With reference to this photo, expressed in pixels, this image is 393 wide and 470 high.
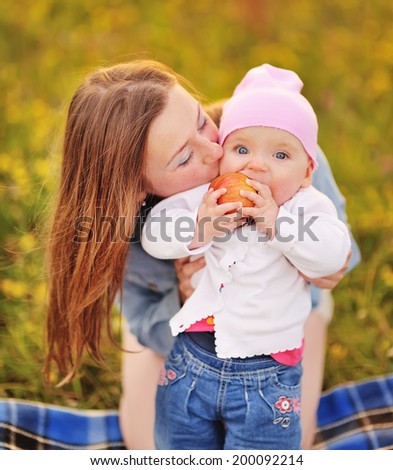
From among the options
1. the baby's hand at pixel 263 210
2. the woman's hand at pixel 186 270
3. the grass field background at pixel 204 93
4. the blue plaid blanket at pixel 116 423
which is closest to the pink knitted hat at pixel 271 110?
the baby's hand at pixel 263 210

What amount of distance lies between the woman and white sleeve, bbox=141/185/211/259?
29 millimetres

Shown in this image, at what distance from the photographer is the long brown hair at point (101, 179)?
61.6 inches

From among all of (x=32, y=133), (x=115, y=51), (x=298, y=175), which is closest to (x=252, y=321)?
(x=298, y=175)

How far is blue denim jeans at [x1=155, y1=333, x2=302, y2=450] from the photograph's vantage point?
5.15ft

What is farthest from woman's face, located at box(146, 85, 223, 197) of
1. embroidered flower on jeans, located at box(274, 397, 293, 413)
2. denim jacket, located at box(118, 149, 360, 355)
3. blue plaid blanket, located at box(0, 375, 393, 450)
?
blue plaid blanket, located at box(0, 375, 393, 450)

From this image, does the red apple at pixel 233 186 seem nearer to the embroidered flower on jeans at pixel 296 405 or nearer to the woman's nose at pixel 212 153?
the woman's nose at pixel 212 153

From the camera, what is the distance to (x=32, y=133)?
3.26 meters

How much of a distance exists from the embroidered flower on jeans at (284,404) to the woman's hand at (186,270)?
35 cm

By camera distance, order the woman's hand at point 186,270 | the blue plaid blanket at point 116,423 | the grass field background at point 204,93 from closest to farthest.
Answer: the woman's hand at point 186,270, the blue plaid blanket at point 116,423, the grass field background at point 204,93

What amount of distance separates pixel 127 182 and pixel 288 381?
1.90 ft

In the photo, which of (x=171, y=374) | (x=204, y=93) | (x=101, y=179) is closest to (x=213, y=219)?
(x=101, y=179)

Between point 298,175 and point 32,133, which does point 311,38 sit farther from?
point 298,175
